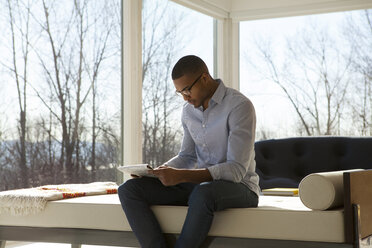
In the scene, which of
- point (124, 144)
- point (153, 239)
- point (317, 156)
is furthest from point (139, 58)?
point (153, 239)

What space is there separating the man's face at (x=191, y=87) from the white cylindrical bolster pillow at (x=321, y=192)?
62 cm

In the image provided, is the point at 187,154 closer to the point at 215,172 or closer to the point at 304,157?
the point at 215,172

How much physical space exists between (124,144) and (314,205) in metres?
2.73

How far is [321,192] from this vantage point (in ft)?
7.34

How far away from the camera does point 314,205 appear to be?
225 cm

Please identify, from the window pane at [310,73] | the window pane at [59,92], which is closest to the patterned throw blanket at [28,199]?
the window pane at [59,92]

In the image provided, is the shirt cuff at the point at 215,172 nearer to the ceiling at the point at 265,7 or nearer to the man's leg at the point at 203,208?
the man's leg at the point at 203,208

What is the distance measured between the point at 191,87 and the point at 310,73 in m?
3.55

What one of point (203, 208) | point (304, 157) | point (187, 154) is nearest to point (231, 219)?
point (203, 208)

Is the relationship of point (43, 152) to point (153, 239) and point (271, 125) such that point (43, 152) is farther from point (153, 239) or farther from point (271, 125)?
point (271, 125)

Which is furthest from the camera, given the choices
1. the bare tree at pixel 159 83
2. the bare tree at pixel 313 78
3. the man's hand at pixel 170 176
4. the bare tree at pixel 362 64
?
the bare tree at pixel 313 78

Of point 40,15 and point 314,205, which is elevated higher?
point 40,15

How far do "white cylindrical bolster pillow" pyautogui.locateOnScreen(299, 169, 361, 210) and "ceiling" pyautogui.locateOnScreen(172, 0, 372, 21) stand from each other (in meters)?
3.41

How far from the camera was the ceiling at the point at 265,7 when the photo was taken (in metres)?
5.59
